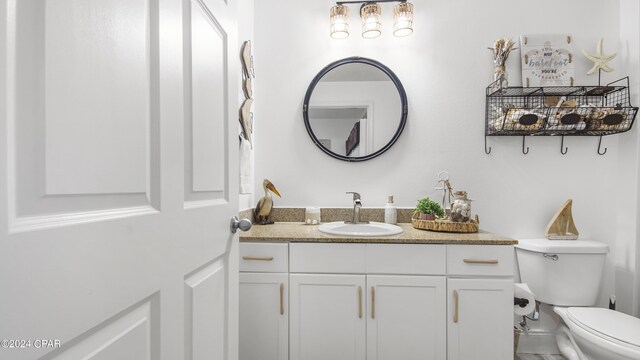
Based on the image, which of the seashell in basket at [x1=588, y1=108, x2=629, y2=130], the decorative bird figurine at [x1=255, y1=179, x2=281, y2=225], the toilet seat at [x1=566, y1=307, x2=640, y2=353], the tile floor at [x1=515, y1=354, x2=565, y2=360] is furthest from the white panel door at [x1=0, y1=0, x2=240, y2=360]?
the seashell in basket at [x1=588, y1=108, x2=629, y2=130]

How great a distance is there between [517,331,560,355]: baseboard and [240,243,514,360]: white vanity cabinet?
620mm

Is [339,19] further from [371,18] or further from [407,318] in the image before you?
[407,318]

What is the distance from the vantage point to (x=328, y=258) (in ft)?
4.64

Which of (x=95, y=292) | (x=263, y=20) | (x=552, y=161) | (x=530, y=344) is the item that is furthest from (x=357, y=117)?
(x=530, y=344)

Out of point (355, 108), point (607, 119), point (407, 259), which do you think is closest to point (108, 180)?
point (407, 259)

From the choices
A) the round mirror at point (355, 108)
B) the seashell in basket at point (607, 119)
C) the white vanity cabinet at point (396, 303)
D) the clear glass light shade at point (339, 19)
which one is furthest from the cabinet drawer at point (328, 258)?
the seashell in basket at point (607, 119)

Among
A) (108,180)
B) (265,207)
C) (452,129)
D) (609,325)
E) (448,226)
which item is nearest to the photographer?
(108,180)

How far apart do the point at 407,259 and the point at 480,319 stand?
1.51ft

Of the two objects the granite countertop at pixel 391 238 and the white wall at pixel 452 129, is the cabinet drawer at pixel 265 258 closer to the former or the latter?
the granite countertop at pixel 391 238

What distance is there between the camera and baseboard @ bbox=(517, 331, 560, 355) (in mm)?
1777

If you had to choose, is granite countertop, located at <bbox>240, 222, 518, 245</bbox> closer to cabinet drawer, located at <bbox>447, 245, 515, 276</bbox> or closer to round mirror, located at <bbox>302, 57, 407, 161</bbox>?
cabinet drawer, located at <bbox>447, 245, 515, 276</bbox>

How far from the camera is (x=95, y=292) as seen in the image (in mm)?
437

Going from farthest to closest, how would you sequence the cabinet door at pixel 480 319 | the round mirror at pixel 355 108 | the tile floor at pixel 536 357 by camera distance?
the round mirror at pixel 355 108 < the tile floor at pixel 536 357 < the cabinet door at pixel 480 319

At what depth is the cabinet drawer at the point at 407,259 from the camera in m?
1.38
